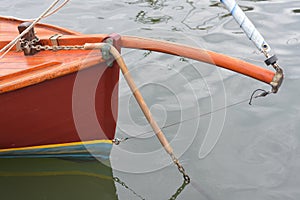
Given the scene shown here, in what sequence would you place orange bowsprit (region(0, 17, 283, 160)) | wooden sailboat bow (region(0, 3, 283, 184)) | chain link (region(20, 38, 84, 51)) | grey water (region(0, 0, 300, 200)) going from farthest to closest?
grey water (region(0, 0, 300, 200)), chain link (region(20, 38, 84, 51)), orange bowsprit (region(0, 17, 283, 160)), wooden sailboat bow (region(0, 3, 283, 184))

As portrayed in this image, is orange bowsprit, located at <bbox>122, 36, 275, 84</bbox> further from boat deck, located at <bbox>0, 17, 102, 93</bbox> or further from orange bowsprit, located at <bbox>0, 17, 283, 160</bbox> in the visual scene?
boat deck, located at <bbox>0, 17, 102, 93</bbox>

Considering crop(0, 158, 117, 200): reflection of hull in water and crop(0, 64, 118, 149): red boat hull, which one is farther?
crop(0, 158, 117, 200): reflection of hull in water

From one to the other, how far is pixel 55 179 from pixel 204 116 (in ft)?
4.79

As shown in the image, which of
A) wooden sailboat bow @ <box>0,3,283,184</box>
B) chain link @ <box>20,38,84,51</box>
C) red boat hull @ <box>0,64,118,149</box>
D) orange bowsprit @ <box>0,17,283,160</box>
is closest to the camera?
wooden sailboat bow @ <box>0,3,283,184</box>

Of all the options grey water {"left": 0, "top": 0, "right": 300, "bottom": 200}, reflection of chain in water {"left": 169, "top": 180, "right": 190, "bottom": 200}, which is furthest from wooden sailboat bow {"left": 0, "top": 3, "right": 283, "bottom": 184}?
grey water {"left": 0, "top": 0, "right": 300, "bottom": 200}

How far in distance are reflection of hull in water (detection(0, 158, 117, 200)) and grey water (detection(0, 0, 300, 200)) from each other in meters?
0.01

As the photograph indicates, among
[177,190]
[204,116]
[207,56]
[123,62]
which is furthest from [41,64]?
[204,116]

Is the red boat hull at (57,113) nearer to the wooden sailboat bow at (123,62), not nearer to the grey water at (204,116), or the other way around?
the wooden sailboat bow at (123,62)

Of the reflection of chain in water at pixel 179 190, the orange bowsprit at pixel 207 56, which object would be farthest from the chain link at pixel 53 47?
the reflection of chain in water at pixel 179 190

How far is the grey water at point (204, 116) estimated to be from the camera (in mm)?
3764

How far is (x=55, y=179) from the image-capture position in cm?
391

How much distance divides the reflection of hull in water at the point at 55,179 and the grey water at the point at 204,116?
1 cm

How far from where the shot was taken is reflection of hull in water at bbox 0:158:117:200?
379 cm

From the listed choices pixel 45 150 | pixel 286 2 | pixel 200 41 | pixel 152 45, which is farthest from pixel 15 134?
pixel 286 2
